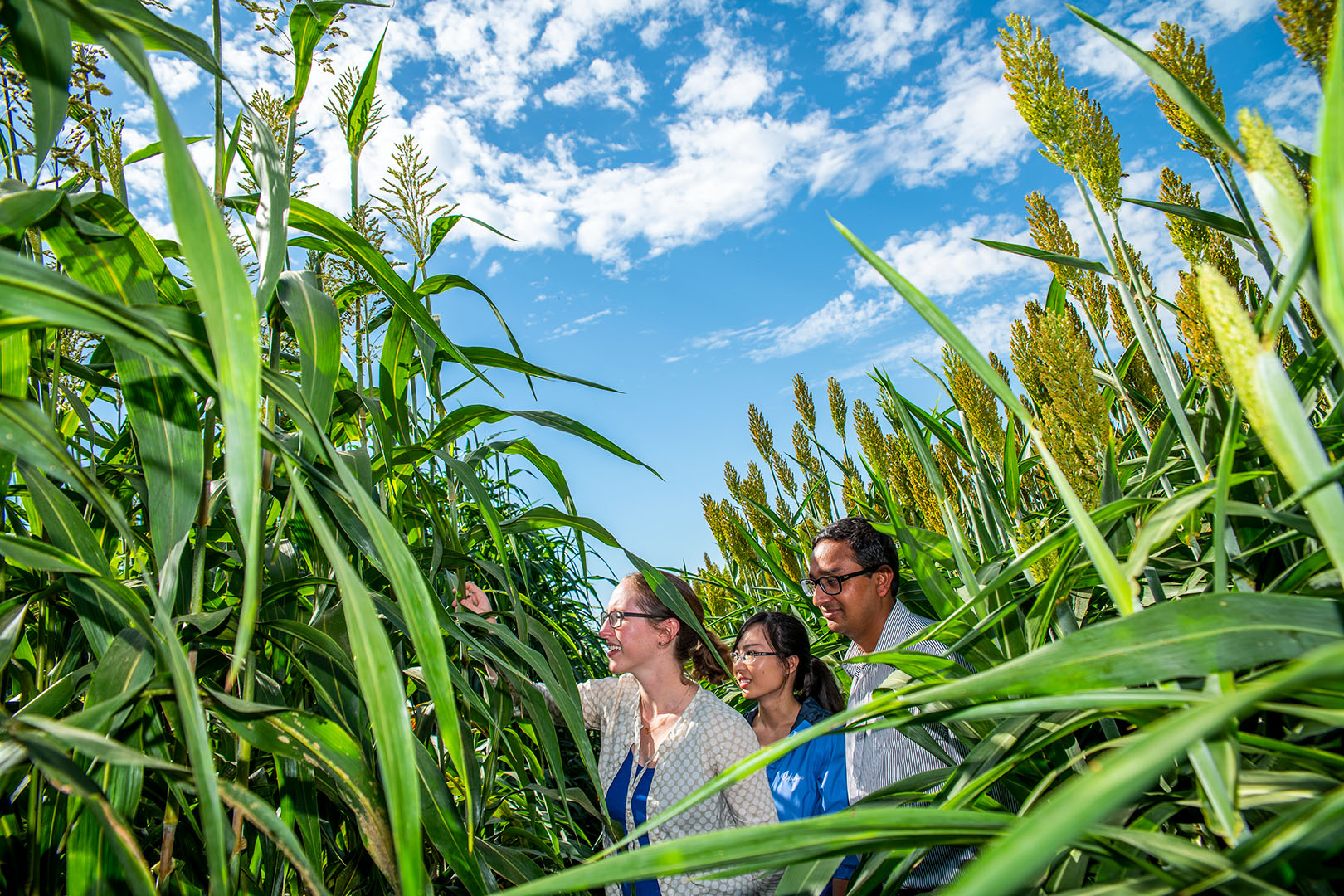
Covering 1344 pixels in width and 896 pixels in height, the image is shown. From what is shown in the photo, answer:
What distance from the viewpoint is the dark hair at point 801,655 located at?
2332mm

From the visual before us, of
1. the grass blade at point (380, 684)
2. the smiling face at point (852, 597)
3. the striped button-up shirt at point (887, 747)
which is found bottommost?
the striped button-up shirt at point (887, 747)

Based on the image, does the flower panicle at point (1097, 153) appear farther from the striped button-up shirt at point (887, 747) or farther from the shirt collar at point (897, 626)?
the shirt collar at point (897, 626)

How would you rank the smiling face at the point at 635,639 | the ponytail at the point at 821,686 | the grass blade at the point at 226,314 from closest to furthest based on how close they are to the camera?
the grass blade at the point at 226,314
the smiling face at the point at 635,639
the ponytail at the point at 821,686

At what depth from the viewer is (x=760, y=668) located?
2.32 metres

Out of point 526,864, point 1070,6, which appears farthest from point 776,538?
point 1070,6

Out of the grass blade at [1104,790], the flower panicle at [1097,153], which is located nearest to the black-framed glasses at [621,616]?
the flower panicle at [1097,153]

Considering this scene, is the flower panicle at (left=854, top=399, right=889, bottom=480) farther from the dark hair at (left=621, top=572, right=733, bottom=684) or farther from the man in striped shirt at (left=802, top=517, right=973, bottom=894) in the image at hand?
the dark hair at (left=621, top=572, right=733, bottom=684)

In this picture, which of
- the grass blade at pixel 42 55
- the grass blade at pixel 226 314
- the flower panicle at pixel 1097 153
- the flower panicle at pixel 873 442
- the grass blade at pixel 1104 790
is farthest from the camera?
the flower panicle at pixel 873 442

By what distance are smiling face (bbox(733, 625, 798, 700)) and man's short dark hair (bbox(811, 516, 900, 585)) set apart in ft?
1.27

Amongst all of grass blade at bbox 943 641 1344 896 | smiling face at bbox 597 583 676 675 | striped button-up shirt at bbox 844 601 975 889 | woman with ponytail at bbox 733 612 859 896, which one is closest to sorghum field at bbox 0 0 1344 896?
grass blade at bbox 943 641 1344 896

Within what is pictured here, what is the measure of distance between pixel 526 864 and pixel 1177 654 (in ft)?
2.84

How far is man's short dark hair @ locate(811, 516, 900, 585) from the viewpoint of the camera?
2.09 metres

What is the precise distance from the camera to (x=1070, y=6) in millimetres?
520

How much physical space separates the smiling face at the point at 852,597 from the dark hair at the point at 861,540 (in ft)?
0.05
